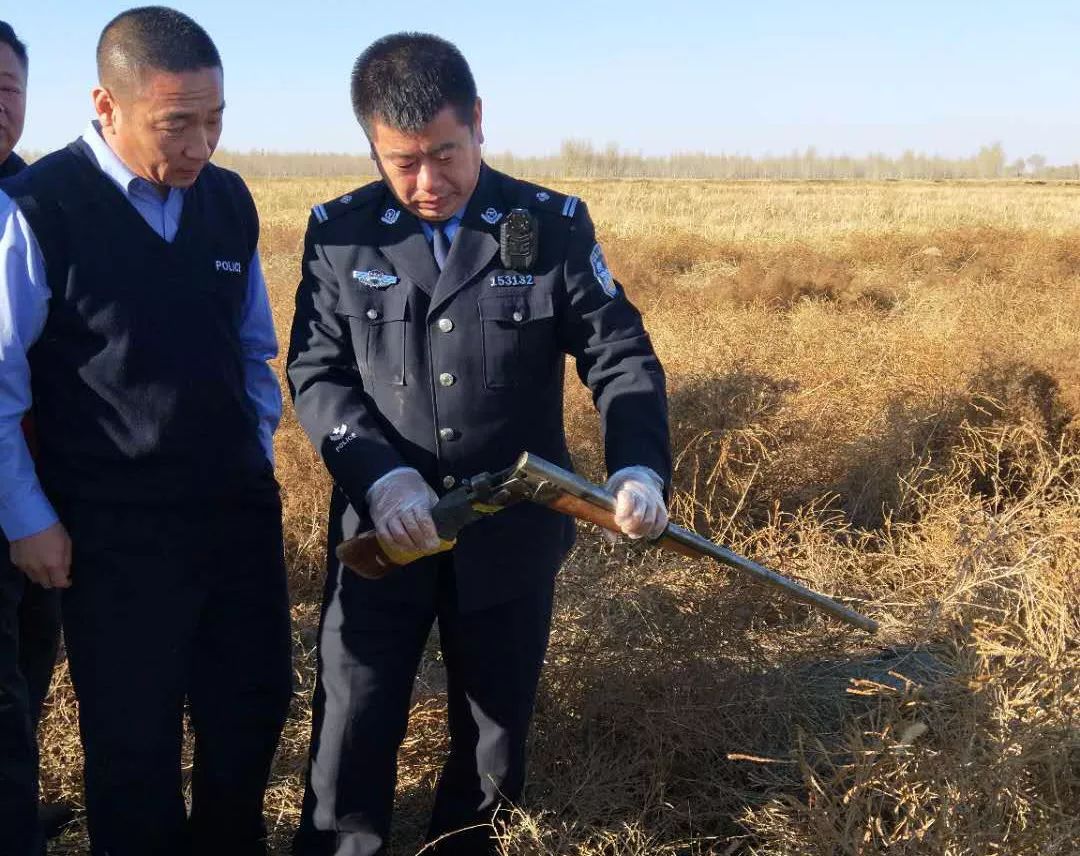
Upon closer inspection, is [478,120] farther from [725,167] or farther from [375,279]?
[725,167]

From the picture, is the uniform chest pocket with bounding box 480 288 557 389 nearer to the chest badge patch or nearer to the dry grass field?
the chest badge patch

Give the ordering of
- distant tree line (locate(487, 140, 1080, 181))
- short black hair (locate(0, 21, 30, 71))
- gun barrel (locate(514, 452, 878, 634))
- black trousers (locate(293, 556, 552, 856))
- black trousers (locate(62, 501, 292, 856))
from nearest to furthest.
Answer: gun barrel (locate(514, 452, 878, 634)) → black trousers (locate(62, 501, 292, 856)) → black trousers (locate(293, 556, 552, 856)) → short black hair (locate(0, 21, 30, 71)) → distant tree line (locate(487, 140, 1080, 181))

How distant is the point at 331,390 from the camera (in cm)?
231

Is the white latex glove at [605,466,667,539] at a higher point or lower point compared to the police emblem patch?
lower

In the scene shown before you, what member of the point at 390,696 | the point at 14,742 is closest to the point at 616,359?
the point at 390,696

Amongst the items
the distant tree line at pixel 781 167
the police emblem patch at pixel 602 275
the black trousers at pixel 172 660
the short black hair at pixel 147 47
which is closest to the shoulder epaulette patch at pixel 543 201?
the police emblem patch at pixel 602 275

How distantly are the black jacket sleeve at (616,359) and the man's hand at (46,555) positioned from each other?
120cm

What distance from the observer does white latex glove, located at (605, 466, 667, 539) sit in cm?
209

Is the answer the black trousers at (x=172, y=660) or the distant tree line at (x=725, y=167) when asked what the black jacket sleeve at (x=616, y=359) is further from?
the distant tree line at (x=725, y=167)

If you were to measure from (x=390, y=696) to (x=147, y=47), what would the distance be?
153cm

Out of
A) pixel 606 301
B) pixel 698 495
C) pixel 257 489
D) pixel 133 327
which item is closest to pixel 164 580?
pixel 257 489

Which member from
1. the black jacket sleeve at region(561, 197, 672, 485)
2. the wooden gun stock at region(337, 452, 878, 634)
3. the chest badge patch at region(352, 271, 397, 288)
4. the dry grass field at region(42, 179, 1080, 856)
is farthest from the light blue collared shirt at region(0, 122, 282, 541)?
the dry grass field at region(42, 179, 1080, 856)

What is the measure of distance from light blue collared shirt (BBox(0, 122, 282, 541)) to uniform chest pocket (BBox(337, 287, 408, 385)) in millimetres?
436

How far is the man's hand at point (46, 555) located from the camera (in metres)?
2.18
